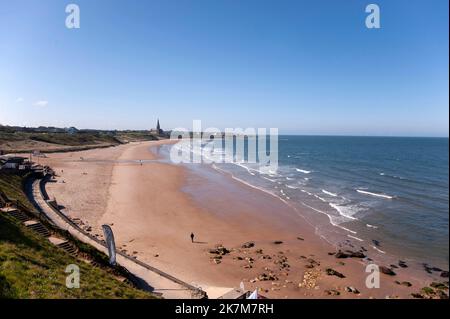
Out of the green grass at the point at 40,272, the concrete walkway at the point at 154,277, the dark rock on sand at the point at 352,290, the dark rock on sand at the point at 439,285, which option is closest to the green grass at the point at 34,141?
the concrete walkway at the point at 154,277

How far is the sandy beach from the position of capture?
696 inches

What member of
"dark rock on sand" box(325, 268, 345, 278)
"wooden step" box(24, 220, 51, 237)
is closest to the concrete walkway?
"wooden step" box(24, 220, 51, 237)

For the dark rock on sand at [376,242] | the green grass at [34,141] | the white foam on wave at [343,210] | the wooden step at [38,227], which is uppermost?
the green grass at [34,141]

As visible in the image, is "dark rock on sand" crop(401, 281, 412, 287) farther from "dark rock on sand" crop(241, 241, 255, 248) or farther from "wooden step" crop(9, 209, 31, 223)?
"wooden step" crop(9, 209, 31, 223)

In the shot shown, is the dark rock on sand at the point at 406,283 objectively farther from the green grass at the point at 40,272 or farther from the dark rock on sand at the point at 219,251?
the green grass at the point at 40,272

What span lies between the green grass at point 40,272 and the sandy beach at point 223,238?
536 cm

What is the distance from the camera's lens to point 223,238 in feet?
80.8

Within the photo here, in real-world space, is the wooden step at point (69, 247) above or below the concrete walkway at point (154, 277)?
above

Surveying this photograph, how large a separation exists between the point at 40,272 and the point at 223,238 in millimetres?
15166

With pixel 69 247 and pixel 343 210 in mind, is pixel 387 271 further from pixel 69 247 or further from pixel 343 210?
pixel 69 247

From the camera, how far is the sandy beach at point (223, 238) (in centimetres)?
1768

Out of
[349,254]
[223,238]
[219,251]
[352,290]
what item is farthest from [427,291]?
[223,238]
